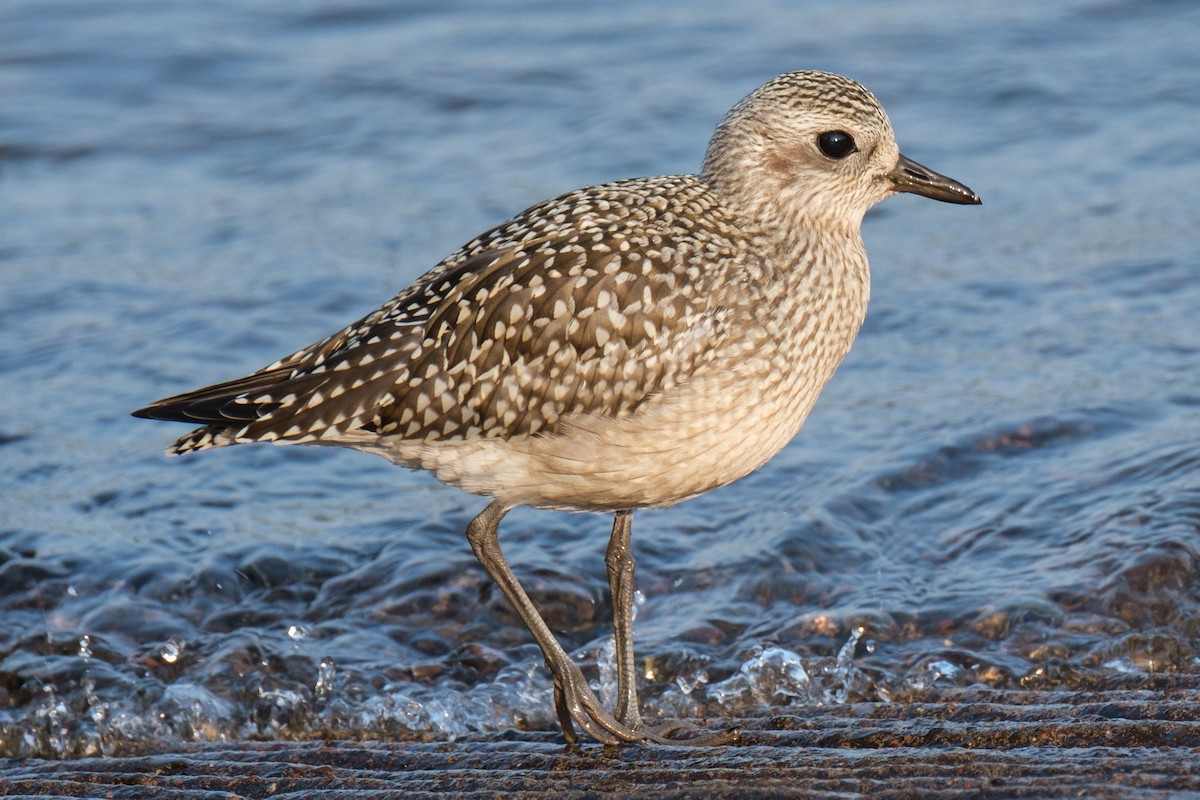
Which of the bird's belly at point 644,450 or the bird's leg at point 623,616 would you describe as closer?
the bird's belly at point 644,450

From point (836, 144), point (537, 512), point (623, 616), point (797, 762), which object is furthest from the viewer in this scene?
point (537, 512)

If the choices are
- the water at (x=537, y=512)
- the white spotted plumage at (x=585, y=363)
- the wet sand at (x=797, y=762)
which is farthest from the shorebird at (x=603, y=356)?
the water at (x=537, y=512)

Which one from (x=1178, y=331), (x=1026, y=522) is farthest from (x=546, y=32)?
(x=1026, y=522)

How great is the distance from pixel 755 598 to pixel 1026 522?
145 centimetres

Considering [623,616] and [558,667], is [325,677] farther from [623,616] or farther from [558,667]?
[623,616]

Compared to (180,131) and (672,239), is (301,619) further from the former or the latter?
(180,131)

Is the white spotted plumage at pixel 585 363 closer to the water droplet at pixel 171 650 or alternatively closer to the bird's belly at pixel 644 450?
the bird's belly at pixel 644 450

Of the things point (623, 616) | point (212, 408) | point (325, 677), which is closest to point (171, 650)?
point (325, 677)

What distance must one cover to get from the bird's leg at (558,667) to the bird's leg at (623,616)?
9 centimetres

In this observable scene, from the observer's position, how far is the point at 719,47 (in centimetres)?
1569

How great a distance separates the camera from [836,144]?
6.54 metres

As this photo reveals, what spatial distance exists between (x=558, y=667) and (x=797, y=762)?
1.17 metres

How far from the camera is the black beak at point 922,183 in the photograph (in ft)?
22.0

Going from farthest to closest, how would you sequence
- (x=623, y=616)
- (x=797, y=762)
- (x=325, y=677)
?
(x=325, y=677) → (x=623, y=616) → (x=797, y=762)
